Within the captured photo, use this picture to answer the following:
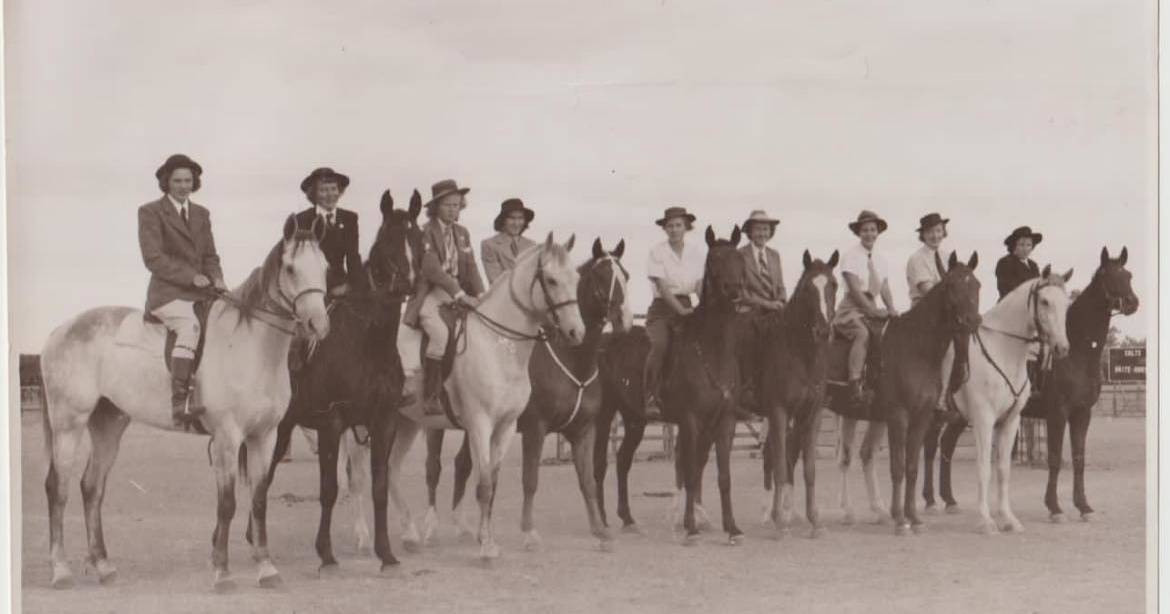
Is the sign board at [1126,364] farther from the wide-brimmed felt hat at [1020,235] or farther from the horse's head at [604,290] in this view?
the horse's head at [604,290]

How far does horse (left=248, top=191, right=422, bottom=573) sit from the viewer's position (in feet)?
38.7

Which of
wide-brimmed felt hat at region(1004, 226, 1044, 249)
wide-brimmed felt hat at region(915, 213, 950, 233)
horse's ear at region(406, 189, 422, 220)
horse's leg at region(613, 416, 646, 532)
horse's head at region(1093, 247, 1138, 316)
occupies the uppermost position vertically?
horse's ear at region(406, 189, 422, 220)

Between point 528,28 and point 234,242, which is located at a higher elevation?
point 528,28

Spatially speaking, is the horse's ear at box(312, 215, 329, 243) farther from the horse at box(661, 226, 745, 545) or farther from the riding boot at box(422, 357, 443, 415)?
the horse at box(661, 226, 745, 545)

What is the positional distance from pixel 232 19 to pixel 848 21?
4.82m

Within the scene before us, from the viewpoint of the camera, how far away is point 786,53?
13.3 meters

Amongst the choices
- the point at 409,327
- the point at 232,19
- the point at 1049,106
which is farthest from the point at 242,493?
the point at 1049,106

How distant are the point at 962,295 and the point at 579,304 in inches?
123

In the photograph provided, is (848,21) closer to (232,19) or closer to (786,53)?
(786,53)

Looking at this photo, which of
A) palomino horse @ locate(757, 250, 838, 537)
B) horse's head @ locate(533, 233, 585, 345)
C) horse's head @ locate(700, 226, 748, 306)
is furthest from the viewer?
palomino horse @ locate(757, 250, 838, 537)

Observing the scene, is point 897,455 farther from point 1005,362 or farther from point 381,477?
point 381,477

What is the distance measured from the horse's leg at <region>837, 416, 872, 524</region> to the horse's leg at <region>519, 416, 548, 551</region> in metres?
2.77

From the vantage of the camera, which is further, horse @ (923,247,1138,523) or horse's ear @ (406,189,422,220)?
horse @ (923,247,1138,523)

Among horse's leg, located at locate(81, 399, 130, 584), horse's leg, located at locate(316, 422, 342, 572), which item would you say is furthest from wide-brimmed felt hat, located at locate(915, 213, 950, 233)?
horse's leg, located at locate(81, 399, 130, 584)
